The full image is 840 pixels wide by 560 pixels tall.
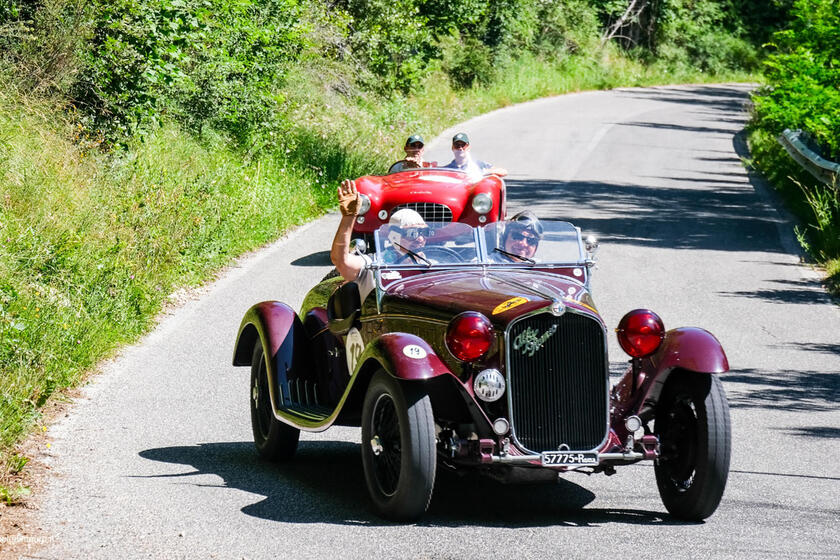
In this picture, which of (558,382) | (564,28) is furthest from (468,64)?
(558,382)

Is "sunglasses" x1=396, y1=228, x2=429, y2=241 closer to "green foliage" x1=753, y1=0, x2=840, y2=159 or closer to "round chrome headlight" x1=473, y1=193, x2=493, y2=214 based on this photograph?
"round chrome headlight" x1=473, y1=193, x2=493, y2=214

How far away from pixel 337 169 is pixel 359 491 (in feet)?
47.5

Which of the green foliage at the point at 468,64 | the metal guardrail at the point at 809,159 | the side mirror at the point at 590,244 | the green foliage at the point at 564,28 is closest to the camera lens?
the side mirror at the point at 590,244

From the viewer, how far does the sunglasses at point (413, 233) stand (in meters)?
7.44

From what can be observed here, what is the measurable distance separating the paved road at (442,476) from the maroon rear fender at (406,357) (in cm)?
81

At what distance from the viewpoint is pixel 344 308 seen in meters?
7.59

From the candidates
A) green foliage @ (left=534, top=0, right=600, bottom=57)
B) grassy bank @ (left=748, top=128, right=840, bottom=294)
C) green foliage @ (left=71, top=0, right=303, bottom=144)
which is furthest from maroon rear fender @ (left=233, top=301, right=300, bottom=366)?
green foliage @ (left=534, top=0, right=600, bottom=57)

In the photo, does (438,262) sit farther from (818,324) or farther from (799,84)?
(799,84)

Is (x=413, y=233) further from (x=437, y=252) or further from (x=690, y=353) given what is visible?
(x=690, y=353)

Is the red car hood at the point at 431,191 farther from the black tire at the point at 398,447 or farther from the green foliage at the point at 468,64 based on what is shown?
the green foliage at the point at 468,64

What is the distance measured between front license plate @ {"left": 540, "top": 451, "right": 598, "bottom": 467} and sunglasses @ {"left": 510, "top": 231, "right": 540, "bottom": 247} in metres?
1.75

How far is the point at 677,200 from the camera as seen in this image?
2177 cm

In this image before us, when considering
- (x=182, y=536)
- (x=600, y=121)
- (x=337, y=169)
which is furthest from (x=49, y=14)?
(x=600, y=121)

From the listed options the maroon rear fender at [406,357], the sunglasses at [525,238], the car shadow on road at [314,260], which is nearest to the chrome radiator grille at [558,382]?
the maroon rear fender at [406,357]
